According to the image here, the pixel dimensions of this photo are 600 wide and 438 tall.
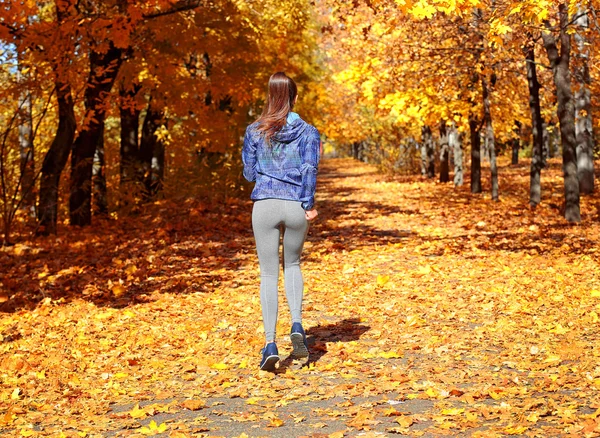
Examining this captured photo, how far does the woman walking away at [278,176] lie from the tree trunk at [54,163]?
413 inches

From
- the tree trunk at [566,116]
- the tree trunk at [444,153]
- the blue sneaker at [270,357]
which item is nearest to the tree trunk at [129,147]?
the tree trunk at [566,116]

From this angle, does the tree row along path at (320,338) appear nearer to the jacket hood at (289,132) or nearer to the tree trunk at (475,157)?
the jacket hood at (289,132)

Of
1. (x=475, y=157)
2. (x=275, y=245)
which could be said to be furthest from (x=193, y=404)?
(x=475, y=157)

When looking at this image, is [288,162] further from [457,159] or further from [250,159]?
[457,159]

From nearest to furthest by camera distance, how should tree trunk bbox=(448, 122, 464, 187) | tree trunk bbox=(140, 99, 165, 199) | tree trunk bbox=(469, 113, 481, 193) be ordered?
tree trunk bbox=(140, 99, 165, 199), tree trunk bbox=(469, 113, 481, 193), tree trunk bbox=(448, 122, 464, 187)

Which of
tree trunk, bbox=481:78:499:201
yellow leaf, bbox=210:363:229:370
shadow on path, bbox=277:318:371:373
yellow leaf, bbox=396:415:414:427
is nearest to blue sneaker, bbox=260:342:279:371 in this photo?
shadow on path, bbox=277:318:371:373

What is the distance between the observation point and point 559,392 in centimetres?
514

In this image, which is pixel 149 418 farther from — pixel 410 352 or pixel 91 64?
pixel 91 64

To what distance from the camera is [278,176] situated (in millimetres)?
5816

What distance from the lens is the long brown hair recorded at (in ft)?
19.1

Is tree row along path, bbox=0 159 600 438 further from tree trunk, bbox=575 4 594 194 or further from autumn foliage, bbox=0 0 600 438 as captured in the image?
tree trunk, bbox=575 4 594 194

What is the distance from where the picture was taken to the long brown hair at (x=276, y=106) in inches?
229

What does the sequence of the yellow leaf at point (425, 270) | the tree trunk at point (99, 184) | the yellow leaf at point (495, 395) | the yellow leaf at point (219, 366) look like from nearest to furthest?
the yellow leaf at point (495, 395) → the yellow leaf at point (219, 366) → the yellow leaf at point (425, 270) → the tree trunk at point (99, 184)

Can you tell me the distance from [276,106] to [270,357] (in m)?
1.90
